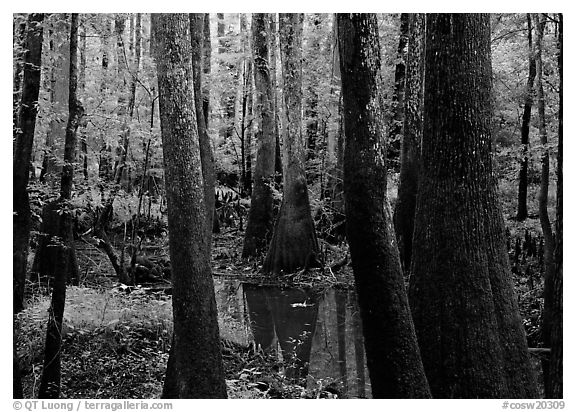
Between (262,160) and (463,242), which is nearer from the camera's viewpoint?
(463,242)

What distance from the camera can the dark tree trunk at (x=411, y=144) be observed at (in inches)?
302

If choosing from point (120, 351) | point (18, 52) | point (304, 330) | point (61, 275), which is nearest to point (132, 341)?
point (120, 351)

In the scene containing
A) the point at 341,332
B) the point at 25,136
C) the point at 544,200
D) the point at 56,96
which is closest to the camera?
the point at 25,136

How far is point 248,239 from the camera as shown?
12023mm

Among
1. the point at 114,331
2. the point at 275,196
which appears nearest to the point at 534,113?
the point at 275,196

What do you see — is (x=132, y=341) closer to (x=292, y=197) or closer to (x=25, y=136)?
(x=25, y=136)

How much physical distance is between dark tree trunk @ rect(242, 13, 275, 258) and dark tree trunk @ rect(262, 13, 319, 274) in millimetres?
1213

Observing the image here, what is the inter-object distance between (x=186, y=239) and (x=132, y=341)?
313 centimetres

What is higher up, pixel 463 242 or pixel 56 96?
pixel 56 96

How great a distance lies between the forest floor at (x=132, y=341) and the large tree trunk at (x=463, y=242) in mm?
1530

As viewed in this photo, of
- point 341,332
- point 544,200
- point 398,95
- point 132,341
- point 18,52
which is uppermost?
point 398,95

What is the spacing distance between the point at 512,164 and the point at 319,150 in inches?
281

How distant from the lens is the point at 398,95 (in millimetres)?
11531

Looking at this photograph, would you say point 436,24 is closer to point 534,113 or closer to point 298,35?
point 534,113
